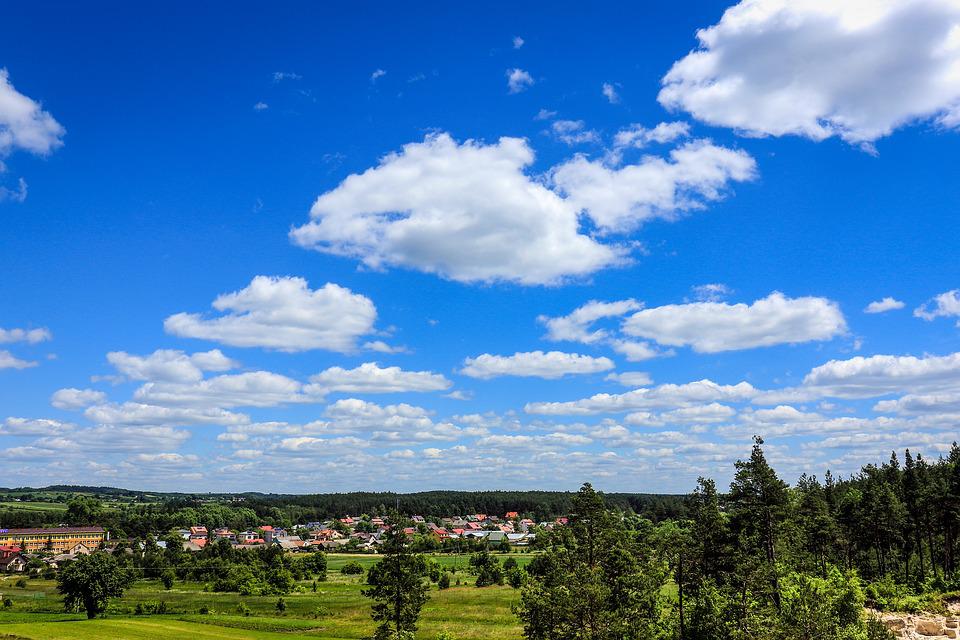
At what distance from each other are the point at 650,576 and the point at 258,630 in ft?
172

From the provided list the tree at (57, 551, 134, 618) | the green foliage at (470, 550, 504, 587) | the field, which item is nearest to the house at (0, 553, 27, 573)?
the field

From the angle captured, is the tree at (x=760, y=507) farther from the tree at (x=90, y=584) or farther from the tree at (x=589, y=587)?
the tree at (x=90, y=584)

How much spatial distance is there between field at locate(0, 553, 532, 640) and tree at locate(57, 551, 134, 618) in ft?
8.15

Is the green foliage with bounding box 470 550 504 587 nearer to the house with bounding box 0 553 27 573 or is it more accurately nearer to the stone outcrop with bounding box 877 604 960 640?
the stone outcrop with bounding box 877 604 960 640

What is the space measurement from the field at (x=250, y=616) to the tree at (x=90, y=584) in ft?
8.15

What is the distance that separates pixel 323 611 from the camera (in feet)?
328

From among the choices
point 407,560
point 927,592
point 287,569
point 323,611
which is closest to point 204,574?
point 287,569

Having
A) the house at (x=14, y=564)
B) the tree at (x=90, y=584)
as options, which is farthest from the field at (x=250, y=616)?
the house at (x=14, y=564)

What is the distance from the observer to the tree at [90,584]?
97062 mm

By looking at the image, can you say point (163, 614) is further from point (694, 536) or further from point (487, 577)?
point (694, 536)

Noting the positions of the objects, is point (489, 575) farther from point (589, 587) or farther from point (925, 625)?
point (589, 587)

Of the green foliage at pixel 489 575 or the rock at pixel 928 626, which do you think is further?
the green foliage at pixel 489 575

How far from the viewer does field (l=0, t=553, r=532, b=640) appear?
75.4 meters

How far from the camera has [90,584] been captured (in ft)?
318
